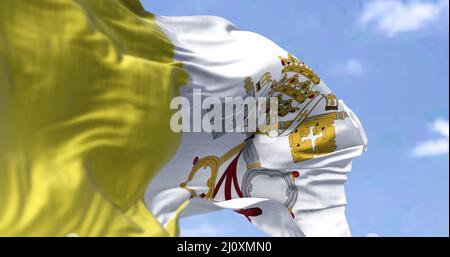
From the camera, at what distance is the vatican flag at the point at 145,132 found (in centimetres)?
177

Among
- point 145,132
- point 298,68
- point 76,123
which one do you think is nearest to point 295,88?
point 298,68

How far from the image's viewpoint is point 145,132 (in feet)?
6.48

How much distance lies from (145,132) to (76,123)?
0.23 m

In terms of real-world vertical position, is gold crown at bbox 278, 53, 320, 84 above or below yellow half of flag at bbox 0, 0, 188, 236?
above

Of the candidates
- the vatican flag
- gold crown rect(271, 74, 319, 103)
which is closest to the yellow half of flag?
the vatican flag

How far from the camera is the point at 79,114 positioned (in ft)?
6.12

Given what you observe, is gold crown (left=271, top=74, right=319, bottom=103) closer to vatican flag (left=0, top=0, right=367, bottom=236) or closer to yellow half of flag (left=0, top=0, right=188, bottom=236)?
vatican flag (left=0, top=0, right=367, bottom=236)

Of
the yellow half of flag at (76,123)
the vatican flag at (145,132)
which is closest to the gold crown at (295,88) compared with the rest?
the vatican flag at (145,132)

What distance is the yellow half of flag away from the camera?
1738mm

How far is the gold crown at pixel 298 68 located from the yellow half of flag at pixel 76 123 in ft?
1.78

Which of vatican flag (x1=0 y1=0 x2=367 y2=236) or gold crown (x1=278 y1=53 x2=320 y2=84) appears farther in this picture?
gold crown (x1=278 y1=53 x2=320 y2=84)

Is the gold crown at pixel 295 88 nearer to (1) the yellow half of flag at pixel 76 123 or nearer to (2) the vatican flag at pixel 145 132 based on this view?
(2) the vatican flag at pixel 145 132
